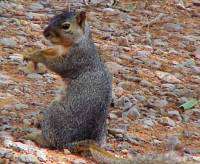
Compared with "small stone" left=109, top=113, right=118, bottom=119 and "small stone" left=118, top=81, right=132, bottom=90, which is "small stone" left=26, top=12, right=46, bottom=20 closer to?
"small stone" left=118, top=81, right=132, bottom=90

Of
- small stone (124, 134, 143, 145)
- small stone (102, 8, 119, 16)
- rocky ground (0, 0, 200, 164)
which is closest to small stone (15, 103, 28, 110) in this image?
rocky ground (0, 0, 200, 164)

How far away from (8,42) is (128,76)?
115cm

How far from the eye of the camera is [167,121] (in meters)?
5.92

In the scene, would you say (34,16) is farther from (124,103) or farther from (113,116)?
(113,116)

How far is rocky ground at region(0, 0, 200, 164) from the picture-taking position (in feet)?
17.7

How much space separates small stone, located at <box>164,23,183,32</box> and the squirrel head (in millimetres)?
2921

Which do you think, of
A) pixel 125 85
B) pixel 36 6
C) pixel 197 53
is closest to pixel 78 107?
pixel 125 85

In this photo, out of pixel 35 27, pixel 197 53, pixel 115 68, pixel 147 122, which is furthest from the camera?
pixel 197 53

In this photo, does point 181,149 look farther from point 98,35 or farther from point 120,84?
point 98,35

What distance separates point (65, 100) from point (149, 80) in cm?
175

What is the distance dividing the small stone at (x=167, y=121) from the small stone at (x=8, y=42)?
1661mm

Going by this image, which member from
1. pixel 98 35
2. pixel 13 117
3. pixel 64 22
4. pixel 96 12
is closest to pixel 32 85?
pixel 13 117

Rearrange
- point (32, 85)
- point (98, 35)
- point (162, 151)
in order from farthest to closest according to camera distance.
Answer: point (98, 35), point (32, 85), point (162, 151)

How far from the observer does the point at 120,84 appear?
646 centimetres
